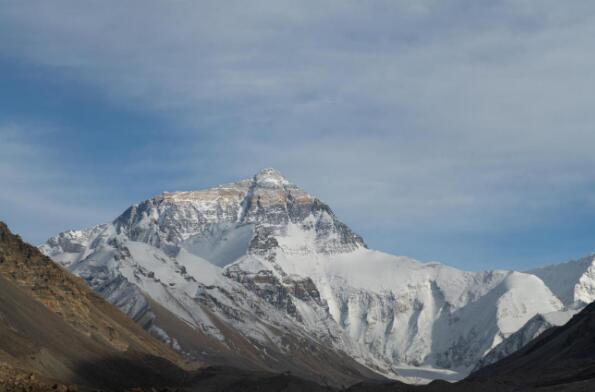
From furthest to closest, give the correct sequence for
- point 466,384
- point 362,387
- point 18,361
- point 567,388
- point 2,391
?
point 362,387, point 466,384, point 18,361, point 567,388, point 2,391

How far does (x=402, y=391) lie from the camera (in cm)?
17338

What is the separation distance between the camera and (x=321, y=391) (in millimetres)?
199500

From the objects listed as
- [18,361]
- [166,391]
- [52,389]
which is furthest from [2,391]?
[18,361]

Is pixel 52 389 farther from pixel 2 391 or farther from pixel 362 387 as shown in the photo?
pixel 362 387

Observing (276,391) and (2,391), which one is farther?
(276,391)

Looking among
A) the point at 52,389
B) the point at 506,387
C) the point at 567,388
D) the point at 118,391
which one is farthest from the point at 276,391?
the point at 52,389

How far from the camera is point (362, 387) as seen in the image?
19012 centimetres

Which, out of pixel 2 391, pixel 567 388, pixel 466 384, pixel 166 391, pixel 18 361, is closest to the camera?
pixel 2 391

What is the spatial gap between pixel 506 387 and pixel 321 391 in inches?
1375

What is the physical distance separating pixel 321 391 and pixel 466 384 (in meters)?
31.3

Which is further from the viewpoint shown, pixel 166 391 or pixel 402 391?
pixel 402 391

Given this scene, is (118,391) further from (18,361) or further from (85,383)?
(18,361)

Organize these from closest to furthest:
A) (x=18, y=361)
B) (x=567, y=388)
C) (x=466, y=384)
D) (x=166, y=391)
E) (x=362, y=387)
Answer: (x=166, y=391) < (x=567, y=388) < (x=18, y=361) < (x=466, y=384) < (x=362, y=387)

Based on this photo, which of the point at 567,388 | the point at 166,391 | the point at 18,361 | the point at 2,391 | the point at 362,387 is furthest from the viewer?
the point at 362,387
